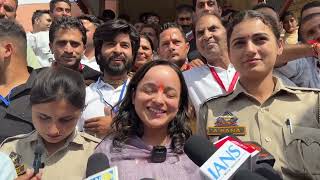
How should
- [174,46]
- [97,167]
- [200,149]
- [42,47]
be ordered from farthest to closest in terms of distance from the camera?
[42,47] < [174,46] < [97,167] < [200,149]

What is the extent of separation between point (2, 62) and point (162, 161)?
5.39 feet

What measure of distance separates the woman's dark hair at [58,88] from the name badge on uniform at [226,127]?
2.47 ft

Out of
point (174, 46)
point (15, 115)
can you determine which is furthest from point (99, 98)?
point (174, 46)

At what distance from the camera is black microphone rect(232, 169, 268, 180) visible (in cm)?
147

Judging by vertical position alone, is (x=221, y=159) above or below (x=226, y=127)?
above

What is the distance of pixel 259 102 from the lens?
2566mm

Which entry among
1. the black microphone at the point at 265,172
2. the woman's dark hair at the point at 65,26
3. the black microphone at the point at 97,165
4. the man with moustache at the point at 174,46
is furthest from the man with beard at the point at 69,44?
the black microphone at the point at 265,172

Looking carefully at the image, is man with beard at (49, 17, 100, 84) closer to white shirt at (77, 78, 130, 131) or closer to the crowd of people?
white shirt at (77, 78, 130, 131)

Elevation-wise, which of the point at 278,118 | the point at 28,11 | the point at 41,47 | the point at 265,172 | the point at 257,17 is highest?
the point at 257,17

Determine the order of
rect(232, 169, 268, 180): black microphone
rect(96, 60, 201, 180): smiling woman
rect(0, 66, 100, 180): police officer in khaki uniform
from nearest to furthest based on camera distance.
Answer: rect(232, 169, 268, 180): black microphone < rect(96, 60, 201, 180): smiling woman < rect(0, 66, 100, 180): police officer in khaki uniform

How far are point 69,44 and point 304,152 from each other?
256 centimetres

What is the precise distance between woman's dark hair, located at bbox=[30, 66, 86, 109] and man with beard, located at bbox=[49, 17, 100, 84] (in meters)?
1.26

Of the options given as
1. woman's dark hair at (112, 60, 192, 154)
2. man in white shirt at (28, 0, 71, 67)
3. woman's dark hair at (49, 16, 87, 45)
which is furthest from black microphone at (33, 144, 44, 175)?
man in white shirt at (28, 0, 71, 67)

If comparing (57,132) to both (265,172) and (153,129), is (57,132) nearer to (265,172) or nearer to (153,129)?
(153,129)
